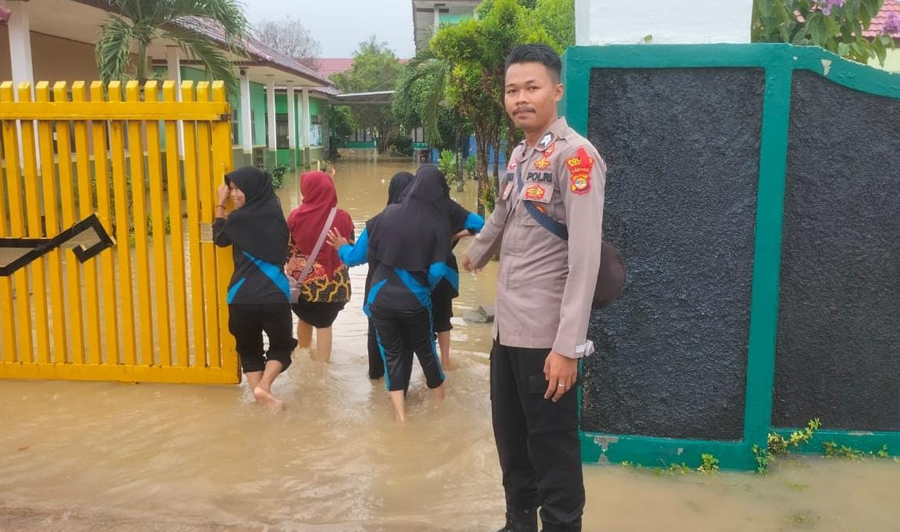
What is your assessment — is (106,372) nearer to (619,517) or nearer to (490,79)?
(619,517)

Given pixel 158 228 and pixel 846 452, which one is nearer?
pixel 846 452

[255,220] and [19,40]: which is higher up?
[19,40]

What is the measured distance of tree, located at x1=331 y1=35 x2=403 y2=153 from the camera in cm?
4891

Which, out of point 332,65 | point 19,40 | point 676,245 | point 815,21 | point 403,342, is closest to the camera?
point 676,245

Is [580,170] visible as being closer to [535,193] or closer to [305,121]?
[535,193]

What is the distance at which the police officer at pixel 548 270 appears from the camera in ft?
8.07

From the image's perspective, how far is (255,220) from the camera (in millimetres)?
4668

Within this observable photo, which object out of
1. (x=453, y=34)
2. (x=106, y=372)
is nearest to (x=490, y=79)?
(x=453, y=34)

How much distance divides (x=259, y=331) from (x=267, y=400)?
428mm

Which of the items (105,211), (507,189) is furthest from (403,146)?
(507,189)

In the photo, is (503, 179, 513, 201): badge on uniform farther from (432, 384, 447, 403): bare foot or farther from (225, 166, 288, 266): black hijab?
(432, 384, 447, 403): bare foot

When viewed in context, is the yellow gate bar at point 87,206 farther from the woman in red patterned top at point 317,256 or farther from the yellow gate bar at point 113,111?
the woman in red patterned top at point 317,256

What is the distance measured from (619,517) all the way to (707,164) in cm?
167

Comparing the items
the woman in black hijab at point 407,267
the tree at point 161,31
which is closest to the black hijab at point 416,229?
the woman in black hijab at point 407,267
